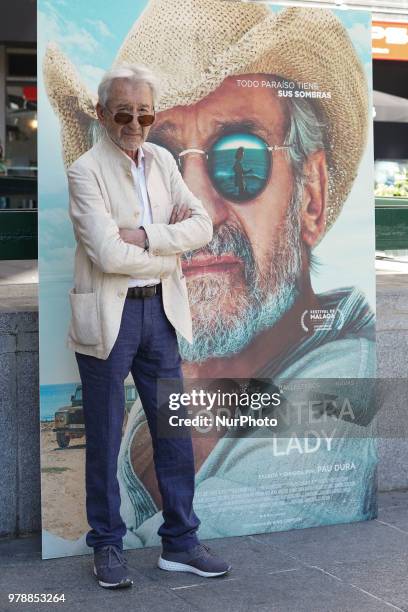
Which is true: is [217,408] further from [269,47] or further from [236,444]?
[269,47]

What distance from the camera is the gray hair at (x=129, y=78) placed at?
4035mm

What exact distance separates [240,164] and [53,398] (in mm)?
1328

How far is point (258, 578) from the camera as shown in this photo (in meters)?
4.25

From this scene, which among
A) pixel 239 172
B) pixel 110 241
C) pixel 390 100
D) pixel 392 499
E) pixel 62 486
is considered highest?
pixel 390 100

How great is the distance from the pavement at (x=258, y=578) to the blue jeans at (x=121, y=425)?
0.21 m

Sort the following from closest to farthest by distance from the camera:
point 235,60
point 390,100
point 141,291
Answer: point 141,291
point 235,60
point 390,100

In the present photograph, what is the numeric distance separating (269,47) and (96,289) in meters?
1.48

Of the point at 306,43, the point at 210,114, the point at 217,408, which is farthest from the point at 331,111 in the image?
the point at 217,408

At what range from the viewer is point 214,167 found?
462 centimetres

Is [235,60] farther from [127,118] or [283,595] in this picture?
[283,595]

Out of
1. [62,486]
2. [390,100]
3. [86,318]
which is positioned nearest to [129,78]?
[86,318]

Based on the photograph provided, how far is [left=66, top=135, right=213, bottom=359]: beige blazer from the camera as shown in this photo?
12.9 feet

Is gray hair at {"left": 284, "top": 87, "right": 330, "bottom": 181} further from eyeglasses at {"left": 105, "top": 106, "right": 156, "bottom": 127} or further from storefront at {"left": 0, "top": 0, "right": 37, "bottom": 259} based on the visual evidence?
storefront at {"left": 0, "top": 0, "right": 37, "bottom": 259}

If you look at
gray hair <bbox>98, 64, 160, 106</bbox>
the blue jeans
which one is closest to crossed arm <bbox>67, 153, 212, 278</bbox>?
the blue jeans
